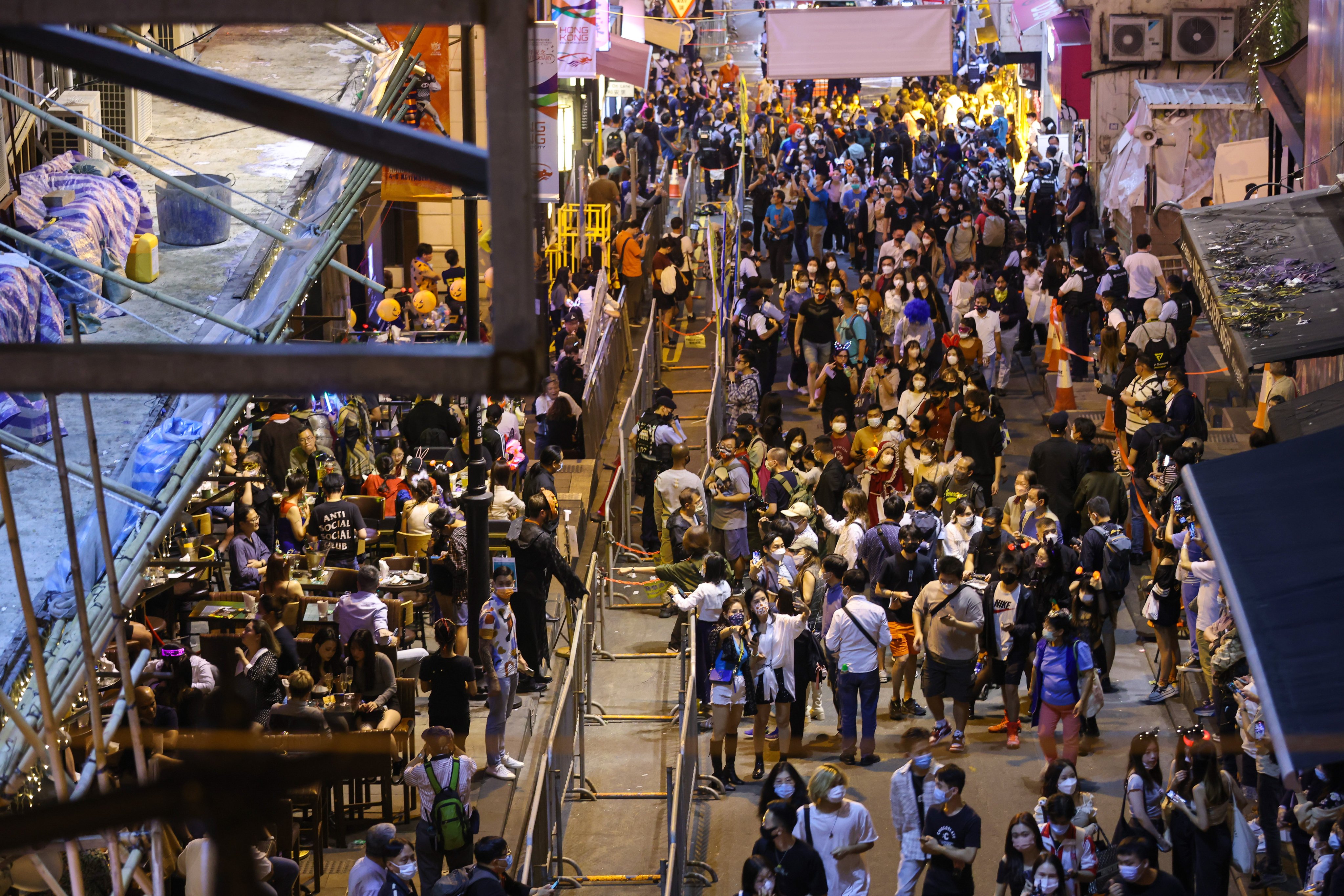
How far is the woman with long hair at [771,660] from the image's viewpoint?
41.4ft

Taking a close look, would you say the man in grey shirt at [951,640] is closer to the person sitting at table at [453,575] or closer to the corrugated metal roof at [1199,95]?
the person sitting at table at [453,575]

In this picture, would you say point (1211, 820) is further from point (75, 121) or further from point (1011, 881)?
point (75, 121)

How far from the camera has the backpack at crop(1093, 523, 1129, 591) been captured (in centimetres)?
1340

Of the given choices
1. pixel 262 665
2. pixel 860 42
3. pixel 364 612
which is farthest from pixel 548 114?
pixel 860 42

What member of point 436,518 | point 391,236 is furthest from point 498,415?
point 391,236

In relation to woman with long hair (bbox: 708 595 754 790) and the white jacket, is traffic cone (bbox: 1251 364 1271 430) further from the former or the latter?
the white jacket

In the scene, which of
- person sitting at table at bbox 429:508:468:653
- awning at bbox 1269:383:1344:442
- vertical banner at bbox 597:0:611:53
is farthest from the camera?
vertical banner at bbox 597:0:611:53

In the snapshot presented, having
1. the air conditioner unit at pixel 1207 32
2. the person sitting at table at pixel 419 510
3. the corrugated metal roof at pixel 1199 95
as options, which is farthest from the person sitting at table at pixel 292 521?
the air conditioner unit at pixel 1207 32

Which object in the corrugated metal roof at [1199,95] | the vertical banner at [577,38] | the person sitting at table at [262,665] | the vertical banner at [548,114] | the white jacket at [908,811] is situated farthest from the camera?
the corrugated metal roof at [1199,95]

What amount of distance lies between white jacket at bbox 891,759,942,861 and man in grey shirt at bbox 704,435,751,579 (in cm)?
557

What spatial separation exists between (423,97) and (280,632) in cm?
494

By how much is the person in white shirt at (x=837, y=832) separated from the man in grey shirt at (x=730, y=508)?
5.78m

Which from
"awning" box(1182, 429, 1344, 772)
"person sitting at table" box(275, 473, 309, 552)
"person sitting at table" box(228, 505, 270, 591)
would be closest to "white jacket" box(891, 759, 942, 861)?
"awning" box(1182, 429, 1344, 772)

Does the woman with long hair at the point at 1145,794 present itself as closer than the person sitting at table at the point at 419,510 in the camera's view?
Yes
